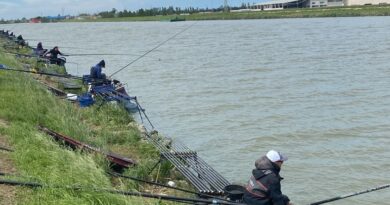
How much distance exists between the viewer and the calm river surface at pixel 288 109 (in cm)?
1258

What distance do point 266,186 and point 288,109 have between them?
12.3m

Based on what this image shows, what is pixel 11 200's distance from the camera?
645 centimetres

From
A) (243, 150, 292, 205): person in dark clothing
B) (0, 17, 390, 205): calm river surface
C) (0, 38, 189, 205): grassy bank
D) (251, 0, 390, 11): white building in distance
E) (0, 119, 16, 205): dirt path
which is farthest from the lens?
(251, 0, 390, 11): white building in distance

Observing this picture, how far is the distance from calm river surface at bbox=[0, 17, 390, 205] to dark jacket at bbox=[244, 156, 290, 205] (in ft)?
12.2

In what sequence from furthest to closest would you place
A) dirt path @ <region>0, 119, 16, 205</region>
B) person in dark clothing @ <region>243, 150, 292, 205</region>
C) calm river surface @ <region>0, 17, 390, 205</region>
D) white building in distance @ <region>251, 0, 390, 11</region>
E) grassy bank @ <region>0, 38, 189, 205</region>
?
white building in distance @ <region>251, 0, 390, 11</region>, calm river surface @ <region>0, 17, 390, 205</region>, person in dark clothing @ <region>243, 150, 292, 205</region>, grassy bank @ <region>0, 38, 189, 205</region>, dirt path @ <region>0, 119, 16, 205</region>

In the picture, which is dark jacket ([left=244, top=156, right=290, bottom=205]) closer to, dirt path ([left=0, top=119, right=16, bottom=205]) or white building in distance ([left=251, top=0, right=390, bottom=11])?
dirt path ([left=0, top=119, right=16, bottom=205])

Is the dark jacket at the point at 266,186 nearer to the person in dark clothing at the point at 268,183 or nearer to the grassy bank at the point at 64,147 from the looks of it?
the person in dark clothing at the point at 268,183

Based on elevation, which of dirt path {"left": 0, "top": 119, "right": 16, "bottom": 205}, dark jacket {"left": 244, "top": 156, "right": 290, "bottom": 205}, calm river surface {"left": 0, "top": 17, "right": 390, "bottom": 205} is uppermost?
dirt path {"left": 0, "top": 119, "right": 16, "bottom": 205}

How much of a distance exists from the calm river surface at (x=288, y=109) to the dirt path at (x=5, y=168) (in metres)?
4.98

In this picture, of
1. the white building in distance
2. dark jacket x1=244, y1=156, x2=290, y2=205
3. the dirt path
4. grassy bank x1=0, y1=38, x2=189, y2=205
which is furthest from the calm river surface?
the white building in distance

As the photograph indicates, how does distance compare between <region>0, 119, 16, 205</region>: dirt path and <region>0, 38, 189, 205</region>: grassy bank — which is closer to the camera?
<region>0, 119, 16, 205</region>: dirt path

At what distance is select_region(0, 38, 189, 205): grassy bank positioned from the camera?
6590 millimetres

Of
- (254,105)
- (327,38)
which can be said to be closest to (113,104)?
(254,105)

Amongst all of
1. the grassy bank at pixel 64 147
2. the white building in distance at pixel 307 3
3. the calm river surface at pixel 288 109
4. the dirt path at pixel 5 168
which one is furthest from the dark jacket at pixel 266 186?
the white building in distance at pixel 307 3
